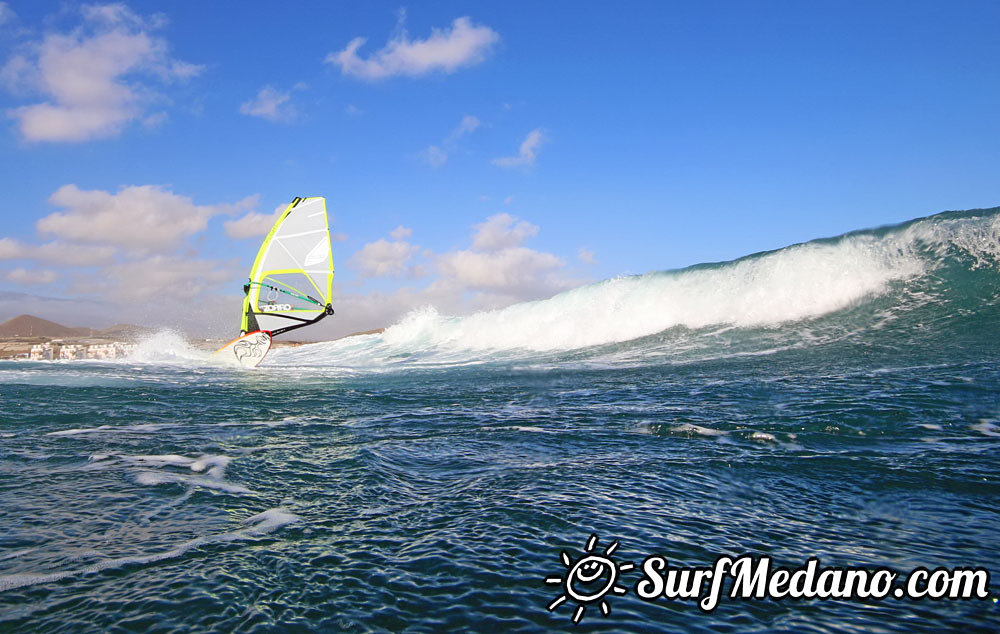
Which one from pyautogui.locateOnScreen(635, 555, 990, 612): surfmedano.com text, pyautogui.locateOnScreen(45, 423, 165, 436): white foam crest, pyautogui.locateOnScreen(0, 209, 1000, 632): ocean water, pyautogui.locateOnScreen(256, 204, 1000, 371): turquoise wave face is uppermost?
pyautogui.locateOnScreen(256, 204, 1000, 371): turquoise wave face

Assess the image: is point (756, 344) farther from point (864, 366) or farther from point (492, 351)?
point (492, 351)

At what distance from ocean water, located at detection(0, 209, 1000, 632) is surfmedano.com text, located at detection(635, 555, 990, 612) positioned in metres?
0.06

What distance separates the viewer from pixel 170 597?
231cm

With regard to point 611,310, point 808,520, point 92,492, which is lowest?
point 808,520

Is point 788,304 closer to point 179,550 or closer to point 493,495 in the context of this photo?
point 493,495

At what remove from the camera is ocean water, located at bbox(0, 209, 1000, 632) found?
88.4 inches

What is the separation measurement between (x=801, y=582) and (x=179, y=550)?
2.91m

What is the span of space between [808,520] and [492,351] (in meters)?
17.8

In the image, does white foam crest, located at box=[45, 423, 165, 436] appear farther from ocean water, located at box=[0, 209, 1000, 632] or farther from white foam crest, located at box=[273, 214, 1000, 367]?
white foam crest, located at box=[273, 214, 1000, 367]

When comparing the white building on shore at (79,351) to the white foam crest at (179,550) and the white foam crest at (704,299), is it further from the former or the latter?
the white foam crest at (179,550)

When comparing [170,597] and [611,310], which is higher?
[611,310]

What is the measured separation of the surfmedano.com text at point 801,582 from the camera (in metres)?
2.37

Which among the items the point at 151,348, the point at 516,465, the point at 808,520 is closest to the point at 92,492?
the point at 516,465

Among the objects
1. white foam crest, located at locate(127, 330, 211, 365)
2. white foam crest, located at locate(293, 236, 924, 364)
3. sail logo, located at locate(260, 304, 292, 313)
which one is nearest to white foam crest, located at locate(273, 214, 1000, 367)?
white foam crest, located at locate(293, 236, 924, 364)
